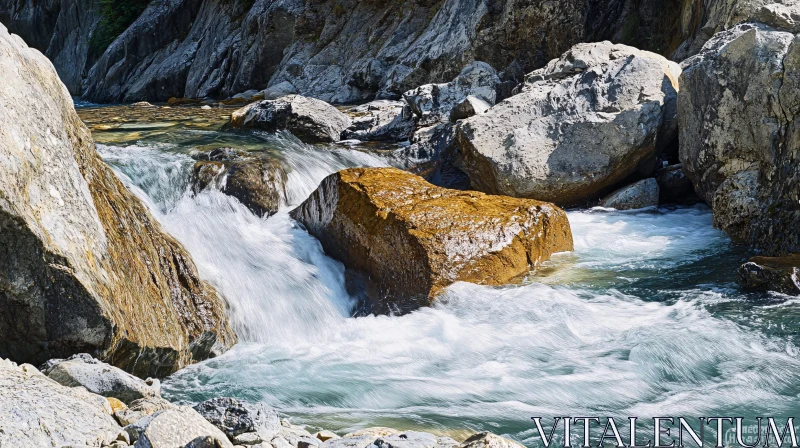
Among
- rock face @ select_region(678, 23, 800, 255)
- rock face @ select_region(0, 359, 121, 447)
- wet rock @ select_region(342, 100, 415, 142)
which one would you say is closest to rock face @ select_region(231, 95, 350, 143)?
wet rock @ select_region(342, 100, 415, 142)

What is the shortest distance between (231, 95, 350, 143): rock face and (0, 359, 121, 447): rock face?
27.8 feet

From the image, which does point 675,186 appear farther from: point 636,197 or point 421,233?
point 421,233

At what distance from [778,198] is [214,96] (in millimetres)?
17515

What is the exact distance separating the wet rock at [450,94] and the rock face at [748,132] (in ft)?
12.1

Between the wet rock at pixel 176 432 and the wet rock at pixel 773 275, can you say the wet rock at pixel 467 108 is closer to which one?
the wet rock at pixel 773 275

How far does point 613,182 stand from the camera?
9.55 metres

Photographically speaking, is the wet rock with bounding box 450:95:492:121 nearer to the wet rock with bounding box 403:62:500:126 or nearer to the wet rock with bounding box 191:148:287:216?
the wet rock with bounding box 403:62:500:126

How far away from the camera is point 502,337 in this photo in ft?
18.5

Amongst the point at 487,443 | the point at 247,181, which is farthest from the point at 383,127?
the point at 487,443

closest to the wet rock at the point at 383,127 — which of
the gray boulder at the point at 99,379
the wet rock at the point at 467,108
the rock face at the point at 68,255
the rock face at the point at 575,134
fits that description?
the wet rock at the point at 467,108

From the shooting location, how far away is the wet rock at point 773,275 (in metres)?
6.07

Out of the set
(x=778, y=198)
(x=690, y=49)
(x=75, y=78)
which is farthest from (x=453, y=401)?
(x=75, y=78)

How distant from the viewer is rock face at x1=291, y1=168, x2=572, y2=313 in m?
6.55

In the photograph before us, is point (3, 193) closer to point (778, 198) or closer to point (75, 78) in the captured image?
point (778, 198)
